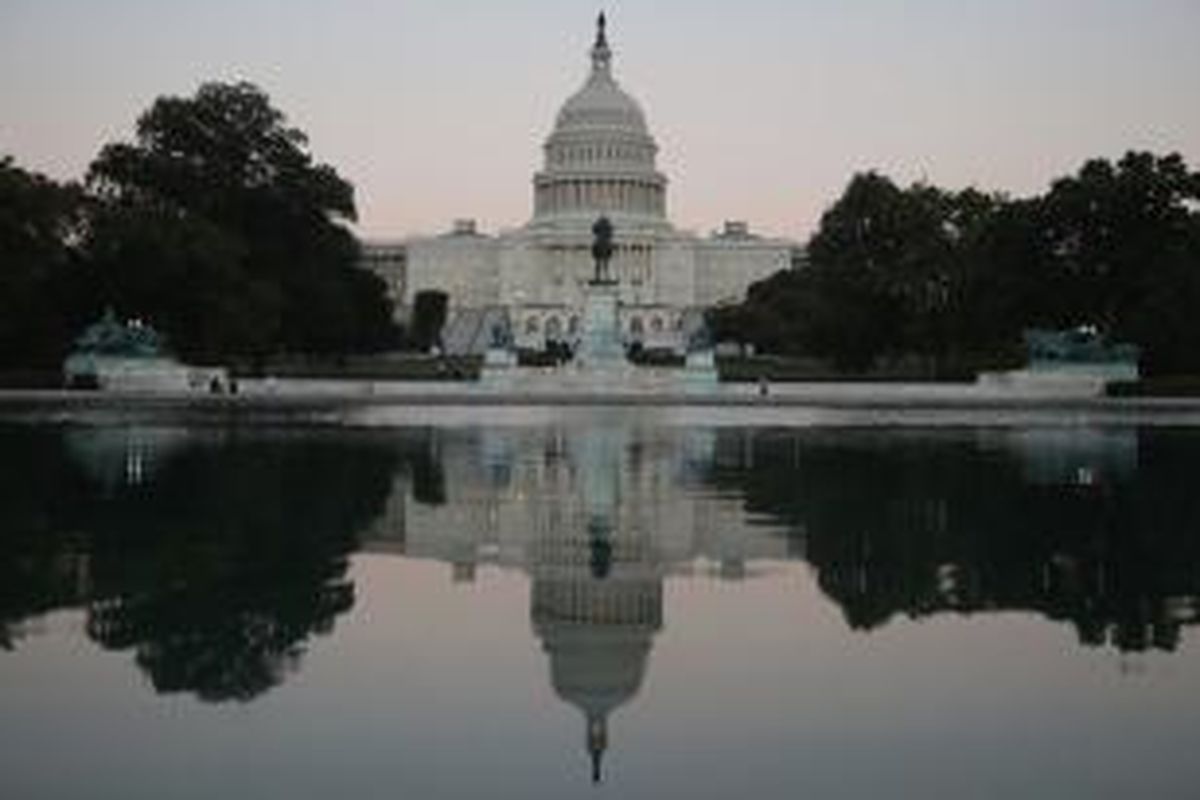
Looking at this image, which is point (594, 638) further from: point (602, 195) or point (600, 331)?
point (602, 195)

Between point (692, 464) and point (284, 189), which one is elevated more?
point (284, 189)

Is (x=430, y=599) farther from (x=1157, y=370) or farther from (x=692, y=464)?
(x=1157, y=370)

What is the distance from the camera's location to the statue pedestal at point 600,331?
7194cm

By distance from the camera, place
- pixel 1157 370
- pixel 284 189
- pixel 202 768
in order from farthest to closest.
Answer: pixel 284 189
pixel 1157 370
pixel 202 768

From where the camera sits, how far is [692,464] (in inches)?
999

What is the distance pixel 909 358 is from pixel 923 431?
2064 inches

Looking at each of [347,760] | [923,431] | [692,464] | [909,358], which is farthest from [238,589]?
[909,358]

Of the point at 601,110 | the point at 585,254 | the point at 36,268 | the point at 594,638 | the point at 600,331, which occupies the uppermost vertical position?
the point at 601,110

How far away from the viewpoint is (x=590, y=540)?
51.3ft

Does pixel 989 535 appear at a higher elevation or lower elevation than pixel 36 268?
lower

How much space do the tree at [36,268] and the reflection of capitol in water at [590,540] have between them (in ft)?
109

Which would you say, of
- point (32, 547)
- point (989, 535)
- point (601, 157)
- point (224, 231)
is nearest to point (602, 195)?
point (601, 157)

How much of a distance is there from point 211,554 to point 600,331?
198 feet

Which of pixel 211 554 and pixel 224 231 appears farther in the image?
pixel 224 231
